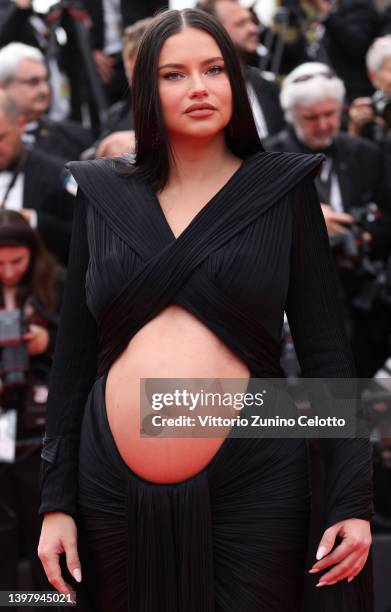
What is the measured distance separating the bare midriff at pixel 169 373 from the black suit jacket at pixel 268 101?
3900mm

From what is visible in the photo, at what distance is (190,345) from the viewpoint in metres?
2.34

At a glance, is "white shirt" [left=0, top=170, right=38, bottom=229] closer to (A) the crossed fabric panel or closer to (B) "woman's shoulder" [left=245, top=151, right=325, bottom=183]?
(A) the crossed fabric panel

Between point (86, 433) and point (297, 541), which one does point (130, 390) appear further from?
point (297, 541)

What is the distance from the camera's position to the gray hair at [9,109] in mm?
5195

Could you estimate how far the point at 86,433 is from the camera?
246 cm

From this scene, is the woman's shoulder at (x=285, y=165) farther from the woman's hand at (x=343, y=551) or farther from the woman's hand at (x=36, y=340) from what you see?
the woman's hand at (x=36, y=340)

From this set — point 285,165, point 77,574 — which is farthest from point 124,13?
point 77,574

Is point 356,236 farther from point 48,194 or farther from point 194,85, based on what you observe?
point 194,85

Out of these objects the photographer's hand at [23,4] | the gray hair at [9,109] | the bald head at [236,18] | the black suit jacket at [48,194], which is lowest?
the black suit jacket at [48,194]

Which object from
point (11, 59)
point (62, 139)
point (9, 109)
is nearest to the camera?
point (9, 109)

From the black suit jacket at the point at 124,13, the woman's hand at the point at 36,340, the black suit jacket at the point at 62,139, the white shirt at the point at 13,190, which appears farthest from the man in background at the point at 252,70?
the woman's hand at the point at 36,340

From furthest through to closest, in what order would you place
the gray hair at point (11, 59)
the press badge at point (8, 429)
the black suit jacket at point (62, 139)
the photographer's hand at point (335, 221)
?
the gray hair at point (11, 59) → the black suit jacket at point (62, 139) → the photographer's hand at point (335, 221) → the press badge at point (8, 429)

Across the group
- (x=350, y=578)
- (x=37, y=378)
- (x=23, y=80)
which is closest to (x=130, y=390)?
(x=350, y=578)

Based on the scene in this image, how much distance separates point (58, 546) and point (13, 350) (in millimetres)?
1977
